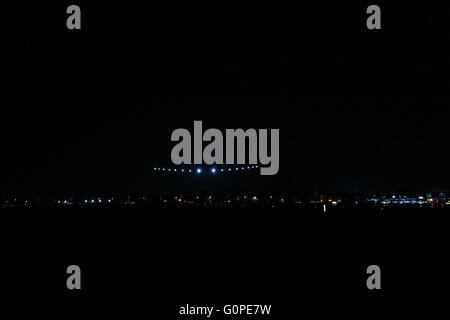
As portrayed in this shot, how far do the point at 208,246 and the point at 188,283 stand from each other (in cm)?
751

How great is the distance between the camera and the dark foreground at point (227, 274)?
12.5 meters

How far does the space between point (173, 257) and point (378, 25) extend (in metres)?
10.4

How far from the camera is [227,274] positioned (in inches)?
615

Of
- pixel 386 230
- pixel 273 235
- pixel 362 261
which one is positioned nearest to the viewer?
pixel 362 261

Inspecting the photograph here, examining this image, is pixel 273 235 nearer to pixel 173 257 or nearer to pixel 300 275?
pixel 173 257

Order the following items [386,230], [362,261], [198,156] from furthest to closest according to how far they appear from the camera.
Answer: [386,230], [198,156], [362,261]

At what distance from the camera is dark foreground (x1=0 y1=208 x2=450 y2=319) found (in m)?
12.5

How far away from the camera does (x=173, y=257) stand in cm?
1888

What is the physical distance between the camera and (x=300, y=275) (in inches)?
615

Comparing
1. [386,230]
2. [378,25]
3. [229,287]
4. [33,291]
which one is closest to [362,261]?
[229,287]
